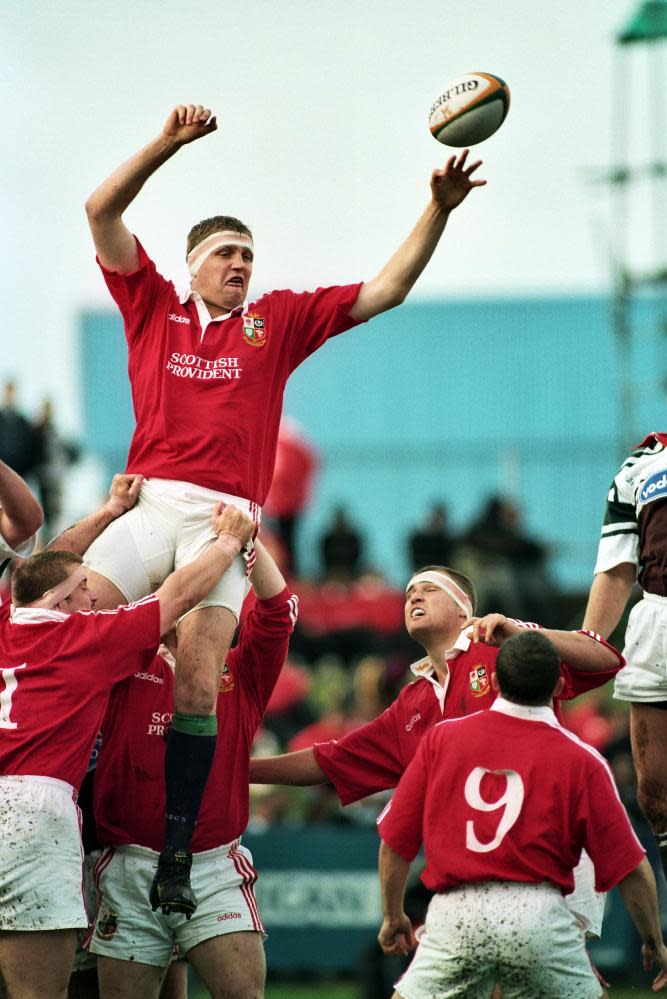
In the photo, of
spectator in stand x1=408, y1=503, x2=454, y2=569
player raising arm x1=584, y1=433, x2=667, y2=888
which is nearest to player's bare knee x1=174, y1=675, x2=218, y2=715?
player raising arm x1=584, y1=433, x2=667, y2=888

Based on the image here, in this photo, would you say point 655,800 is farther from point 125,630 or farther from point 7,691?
point 7,691

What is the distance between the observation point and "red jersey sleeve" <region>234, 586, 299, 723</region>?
8.06 m

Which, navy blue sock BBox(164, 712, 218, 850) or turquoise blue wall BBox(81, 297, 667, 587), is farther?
turquoise blue wall BBox(81, 297, 667, 587)

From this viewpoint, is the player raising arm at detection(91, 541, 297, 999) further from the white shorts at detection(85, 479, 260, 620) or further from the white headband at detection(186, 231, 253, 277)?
the white headband at detection(186, 231, 253, 277)

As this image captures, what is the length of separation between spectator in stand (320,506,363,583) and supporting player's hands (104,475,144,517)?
1310cm

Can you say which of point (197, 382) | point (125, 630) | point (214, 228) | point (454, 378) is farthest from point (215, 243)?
point (454, 378)

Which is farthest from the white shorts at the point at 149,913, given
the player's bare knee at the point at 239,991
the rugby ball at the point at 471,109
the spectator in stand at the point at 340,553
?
the spectator in stand at the point at 340,553

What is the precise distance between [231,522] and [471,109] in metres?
2.11

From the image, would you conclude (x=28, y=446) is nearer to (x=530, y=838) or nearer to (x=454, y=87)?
(x=454, y=87)

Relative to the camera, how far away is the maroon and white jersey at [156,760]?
295 inches

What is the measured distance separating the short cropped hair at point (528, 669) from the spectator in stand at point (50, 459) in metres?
11.5

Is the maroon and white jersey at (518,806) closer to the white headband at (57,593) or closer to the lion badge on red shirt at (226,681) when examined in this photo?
the white headband at (57,593)

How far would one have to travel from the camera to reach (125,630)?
6.70 m

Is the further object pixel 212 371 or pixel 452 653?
pixel 452 653
